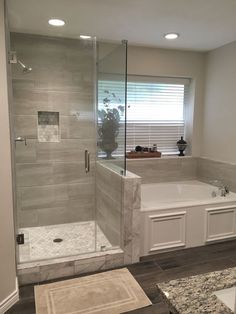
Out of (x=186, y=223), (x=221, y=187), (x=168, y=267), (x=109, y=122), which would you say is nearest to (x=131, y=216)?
(x=168, y=267)

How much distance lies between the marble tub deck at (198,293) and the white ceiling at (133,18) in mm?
2240

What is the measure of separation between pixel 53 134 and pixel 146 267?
203 centimetres

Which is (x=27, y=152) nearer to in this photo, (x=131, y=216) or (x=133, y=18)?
(x=131, y=216)

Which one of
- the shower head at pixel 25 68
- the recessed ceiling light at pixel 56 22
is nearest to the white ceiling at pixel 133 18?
the recessed ceiling light at pixel 56 22

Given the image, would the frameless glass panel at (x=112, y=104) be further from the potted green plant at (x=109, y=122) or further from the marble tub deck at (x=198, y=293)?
the marble tub deck at (x=198, y=293)

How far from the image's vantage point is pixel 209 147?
13.3 feet

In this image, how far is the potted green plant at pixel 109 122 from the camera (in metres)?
3.06

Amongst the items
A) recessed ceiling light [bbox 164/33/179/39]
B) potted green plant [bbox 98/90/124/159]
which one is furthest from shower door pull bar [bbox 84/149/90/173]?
recessed ceiling light [bbox 164/33/179/39]

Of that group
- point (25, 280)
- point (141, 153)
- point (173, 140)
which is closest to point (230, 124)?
point (173, 140)

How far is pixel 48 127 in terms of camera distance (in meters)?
3.48

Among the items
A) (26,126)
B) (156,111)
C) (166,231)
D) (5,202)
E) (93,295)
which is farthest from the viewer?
(156,111)

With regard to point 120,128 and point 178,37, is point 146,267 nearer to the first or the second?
point 120,128

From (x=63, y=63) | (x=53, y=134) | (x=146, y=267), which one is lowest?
(x=146, y=267)

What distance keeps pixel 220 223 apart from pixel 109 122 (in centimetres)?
186
